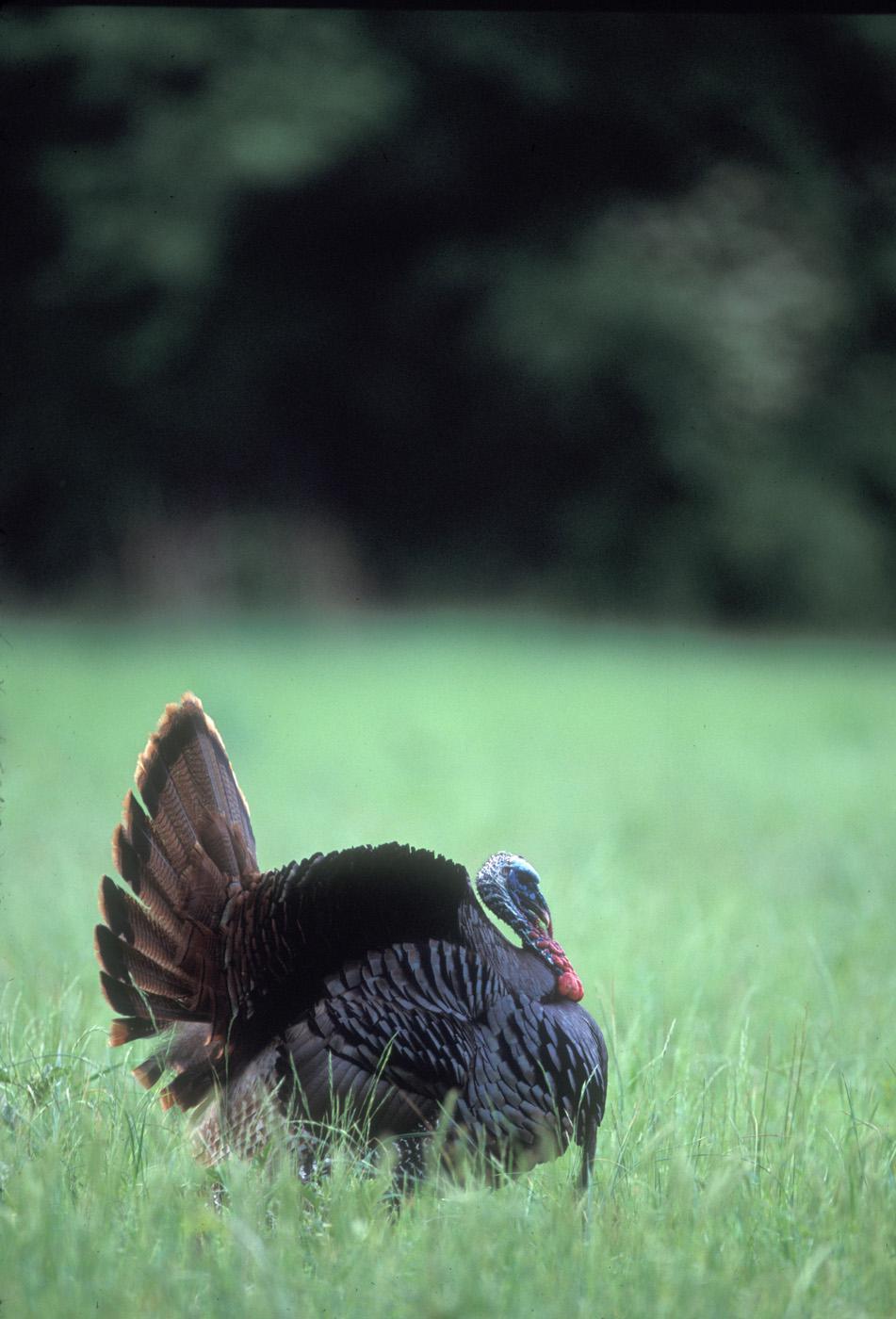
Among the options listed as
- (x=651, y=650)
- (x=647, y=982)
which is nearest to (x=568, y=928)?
(x=647, y=982)

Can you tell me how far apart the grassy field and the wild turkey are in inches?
4.8

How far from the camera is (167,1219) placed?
87.0 inches

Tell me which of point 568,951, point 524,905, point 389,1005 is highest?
point 524,905

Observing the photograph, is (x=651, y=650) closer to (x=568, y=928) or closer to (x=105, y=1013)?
(x=568, y=928)

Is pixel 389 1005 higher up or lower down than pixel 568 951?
higher up

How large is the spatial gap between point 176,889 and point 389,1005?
1.57 ft

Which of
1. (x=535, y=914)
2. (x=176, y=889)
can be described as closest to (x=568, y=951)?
(x=535, y=914)

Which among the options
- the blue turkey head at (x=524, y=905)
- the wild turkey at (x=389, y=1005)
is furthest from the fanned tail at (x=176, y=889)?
the blue turkey head at (x=524, y=905)

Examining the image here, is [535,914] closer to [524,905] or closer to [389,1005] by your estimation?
[524,905]

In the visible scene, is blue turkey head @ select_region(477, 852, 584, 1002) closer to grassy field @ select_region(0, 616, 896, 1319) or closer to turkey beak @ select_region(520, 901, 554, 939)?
turkey beak @ select_region(520, 901, 554, 939)

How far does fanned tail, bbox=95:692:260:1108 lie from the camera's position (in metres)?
2.58

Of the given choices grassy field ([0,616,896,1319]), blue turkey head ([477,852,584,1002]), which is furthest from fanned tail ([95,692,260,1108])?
blue turkey head ([477,852,584,1002])

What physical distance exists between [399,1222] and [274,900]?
1.86 ft

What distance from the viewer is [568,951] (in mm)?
4277
